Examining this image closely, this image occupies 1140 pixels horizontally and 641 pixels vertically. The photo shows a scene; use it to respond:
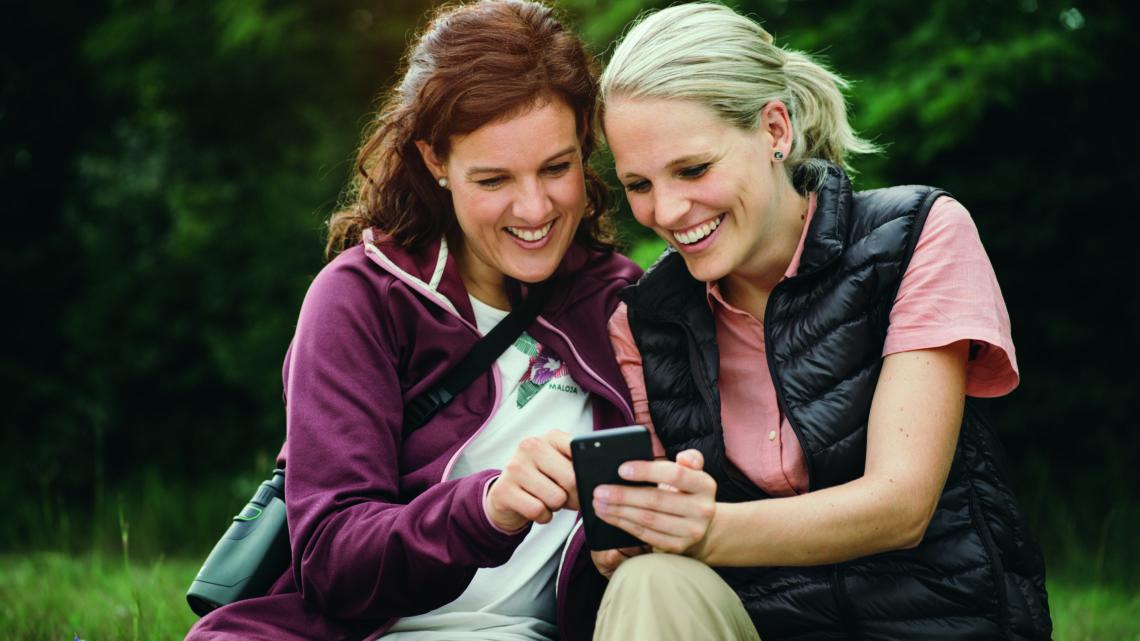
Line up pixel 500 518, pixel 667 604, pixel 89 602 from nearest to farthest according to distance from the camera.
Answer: pixel 667 604
pixel 500 518
pixel 89 602

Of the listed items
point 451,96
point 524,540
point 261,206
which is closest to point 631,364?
point 524,540

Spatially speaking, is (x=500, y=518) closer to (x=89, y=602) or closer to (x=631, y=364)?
(x=631, y=364)

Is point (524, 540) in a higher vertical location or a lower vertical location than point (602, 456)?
lower

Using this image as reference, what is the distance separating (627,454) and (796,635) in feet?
2.19

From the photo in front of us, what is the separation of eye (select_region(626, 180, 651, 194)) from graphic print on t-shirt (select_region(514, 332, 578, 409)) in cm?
46

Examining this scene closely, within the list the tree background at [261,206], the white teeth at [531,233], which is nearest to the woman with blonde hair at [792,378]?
the white teeth at [531,233]

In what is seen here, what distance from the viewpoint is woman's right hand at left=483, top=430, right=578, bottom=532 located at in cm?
196

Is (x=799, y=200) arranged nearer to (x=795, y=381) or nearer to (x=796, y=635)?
(x=795, y=381)

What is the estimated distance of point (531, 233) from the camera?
101 inches

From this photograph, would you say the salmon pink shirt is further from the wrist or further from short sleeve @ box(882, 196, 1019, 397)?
the wrist

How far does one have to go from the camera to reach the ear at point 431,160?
2578mm

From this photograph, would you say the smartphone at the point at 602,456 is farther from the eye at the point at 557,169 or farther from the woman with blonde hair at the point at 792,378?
the eye at the point at 557,169

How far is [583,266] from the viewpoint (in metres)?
2.79

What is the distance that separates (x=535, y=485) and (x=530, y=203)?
78 centimetres
